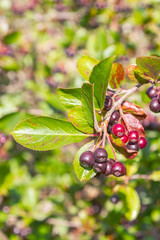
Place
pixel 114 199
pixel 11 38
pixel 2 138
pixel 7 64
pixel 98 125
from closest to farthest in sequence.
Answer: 1. pixel 98 125
2. pixel 114 199
3. pixel 2 138
4. pixel 7 64
5. pixel 11 38

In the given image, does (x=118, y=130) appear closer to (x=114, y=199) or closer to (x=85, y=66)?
(x=85, y=66)

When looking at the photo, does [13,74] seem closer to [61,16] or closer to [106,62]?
[61,16]

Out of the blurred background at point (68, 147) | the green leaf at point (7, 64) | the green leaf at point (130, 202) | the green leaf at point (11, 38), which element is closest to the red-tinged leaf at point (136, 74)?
the blurred background at point (68, 147)

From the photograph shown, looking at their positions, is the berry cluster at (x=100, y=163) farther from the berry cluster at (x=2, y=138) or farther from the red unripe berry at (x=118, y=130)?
the berry cluster at (x=2, y=138)

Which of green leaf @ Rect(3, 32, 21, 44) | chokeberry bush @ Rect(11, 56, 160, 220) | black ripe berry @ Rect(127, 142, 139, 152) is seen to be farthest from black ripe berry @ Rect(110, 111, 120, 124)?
green leaf @ Rect(3, 32, 21, 44)

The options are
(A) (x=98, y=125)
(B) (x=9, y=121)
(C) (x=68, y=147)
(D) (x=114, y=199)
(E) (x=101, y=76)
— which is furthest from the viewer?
(C) (x=68, y=147)

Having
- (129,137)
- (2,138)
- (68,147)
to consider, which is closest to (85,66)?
(129,137)
